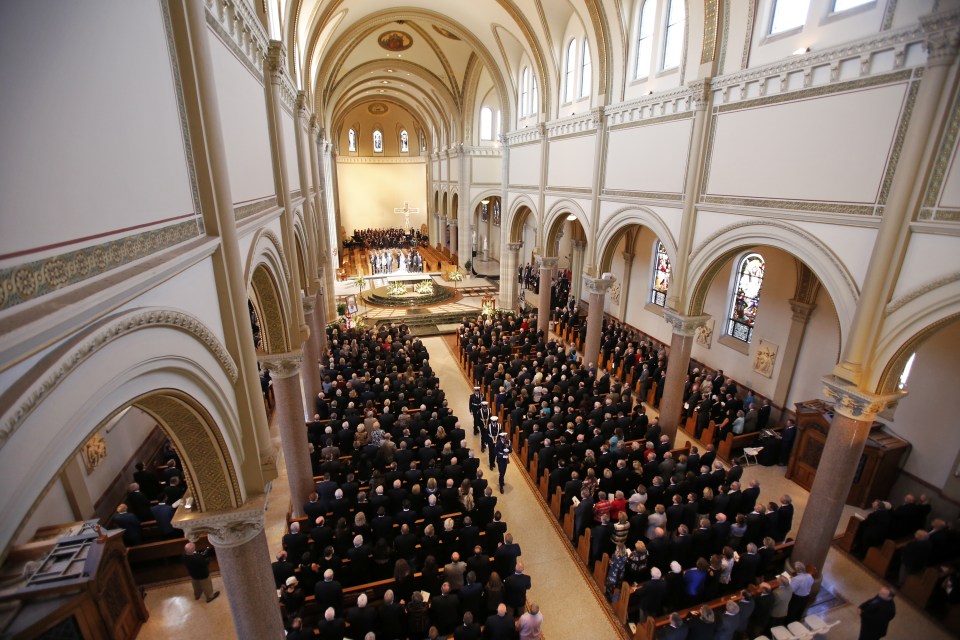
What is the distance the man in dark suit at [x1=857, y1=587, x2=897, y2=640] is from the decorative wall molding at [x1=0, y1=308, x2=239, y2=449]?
821 cm

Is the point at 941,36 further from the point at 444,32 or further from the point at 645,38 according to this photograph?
the point at 444,32

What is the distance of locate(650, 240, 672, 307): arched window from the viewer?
16.4 metres

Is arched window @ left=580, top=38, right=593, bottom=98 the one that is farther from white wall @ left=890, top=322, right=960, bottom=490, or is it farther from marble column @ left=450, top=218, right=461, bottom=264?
marble column @ left=450, top=218, right=461, bottom=264

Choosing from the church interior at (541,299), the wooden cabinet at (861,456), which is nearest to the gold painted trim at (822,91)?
the church interior at (541,299)

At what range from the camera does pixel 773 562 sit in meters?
7.79

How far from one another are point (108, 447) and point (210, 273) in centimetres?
746

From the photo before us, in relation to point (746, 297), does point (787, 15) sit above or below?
above

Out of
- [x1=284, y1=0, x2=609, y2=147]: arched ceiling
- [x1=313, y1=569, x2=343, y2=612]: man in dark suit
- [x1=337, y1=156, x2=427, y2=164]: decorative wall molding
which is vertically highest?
[x1=284, y1=0, x2=609, y2=147]: arched ceiling

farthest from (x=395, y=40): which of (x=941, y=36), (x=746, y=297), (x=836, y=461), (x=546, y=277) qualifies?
(x=836, y=461)

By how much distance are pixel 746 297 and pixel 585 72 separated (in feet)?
26.5

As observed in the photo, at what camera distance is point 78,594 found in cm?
557

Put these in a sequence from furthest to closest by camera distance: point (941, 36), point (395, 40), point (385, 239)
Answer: point (385, 239) → point (395, 40) → point (941, 36)

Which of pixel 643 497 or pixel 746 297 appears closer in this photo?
pixel 643 497

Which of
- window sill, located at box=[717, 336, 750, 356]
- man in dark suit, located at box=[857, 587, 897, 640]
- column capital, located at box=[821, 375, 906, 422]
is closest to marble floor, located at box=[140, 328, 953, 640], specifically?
man in dark suit, located at box=[857, 587, 897, 640]
